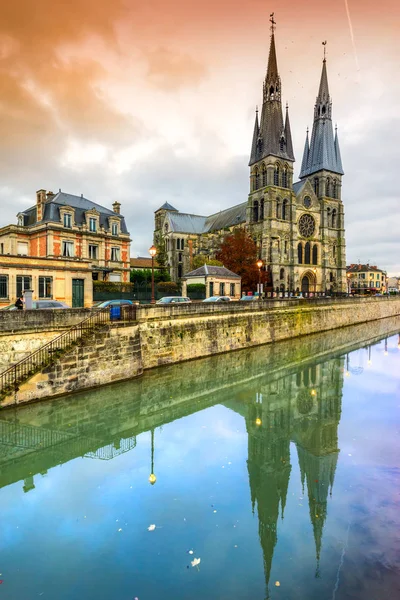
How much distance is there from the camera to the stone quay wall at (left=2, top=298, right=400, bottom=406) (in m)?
13.8

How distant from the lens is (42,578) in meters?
5.55

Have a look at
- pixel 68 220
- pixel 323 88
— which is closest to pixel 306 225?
pixel 323 88

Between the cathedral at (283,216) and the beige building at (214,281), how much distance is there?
60.7ft

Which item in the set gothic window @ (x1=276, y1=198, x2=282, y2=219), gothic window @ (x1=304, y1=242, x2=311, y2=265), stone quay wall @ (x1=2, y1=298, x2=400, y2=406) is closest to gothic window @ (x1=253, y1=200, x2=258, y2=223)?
gothic window @ (x1=276, y1=198, x2=282, y2=219)

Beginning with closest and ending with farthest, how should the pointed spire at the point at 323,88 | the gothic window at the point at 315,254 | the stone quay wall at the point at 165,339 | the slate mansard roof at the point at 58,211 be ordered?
the stone quay wall at the point at 165,339 → the slate mansard roof at the point at 58,211 → the gothic window at the point at 315,254 → the pointed spire at the point at 323,88

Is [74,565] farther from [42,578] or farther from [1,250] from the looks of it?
[1,250]

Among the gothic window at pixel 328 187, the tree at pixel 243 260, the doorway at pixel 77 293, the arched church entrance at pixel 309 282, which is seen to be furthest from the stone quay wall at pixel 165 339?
the gothic window at pixel 328 187

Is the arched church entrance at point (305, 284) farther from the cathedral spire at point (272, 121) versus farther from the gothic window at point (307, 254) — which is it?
the cathedral spire at point (272, 121)

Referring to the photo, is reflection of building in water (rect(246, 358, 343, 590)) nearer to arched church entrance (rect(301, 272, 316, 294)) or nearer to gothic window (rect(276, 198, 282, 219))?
gothic window (rect(276, 198, 282, 219))

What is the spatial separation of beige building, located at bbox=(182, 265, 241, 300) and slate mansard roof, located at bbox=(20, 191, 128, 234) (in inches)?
421

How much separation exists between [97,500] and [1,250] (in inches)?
1328

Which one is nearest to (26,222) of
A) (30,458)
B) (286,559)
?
(30,458)

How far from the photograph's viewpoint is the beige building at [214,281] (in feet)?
114

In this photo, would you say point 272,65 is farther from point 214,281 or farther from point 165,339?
point 165,339
